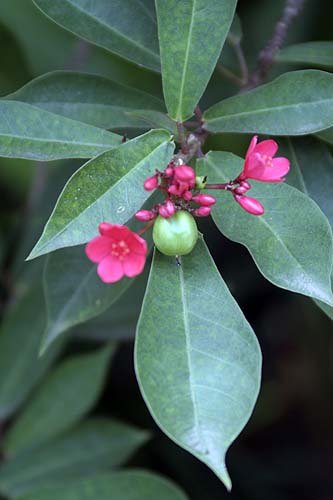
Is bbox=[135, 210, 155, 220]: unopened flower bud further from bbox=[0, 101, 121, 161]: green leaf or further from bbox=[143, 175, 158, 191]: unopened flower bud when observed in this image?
bbox=[0, 101, 121, 161]: green leaf

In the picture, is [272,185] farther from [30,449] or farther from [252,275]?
[252,275]

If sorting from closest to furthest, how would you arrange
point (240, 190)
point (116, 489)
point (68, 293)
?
point (240, 190), point (68, 293), point (116, 489)

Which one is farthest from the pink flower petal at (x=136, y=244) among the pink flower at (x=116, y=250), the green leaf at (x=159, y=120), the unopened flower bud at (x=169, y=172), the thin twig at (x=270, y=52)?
the thin twig at (x=270, y=52)

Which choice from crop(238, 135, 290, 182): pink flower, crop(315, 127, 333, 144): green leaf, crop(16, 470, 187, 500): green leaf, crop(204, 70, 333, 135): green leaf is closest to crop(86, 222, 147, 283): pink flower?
crop(238, 135, 290, 182): pink flower

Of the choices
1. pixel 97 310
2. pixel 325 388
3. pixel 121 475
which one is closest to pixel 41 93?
pixel 97 310

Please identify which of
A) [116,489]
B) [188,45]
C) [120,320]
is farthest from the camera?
[120,320]

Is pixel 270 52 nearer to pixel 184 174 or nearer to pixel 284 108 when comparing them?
pixel 284 108

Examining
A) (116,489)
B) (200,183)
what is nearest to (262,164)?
(200,183)
